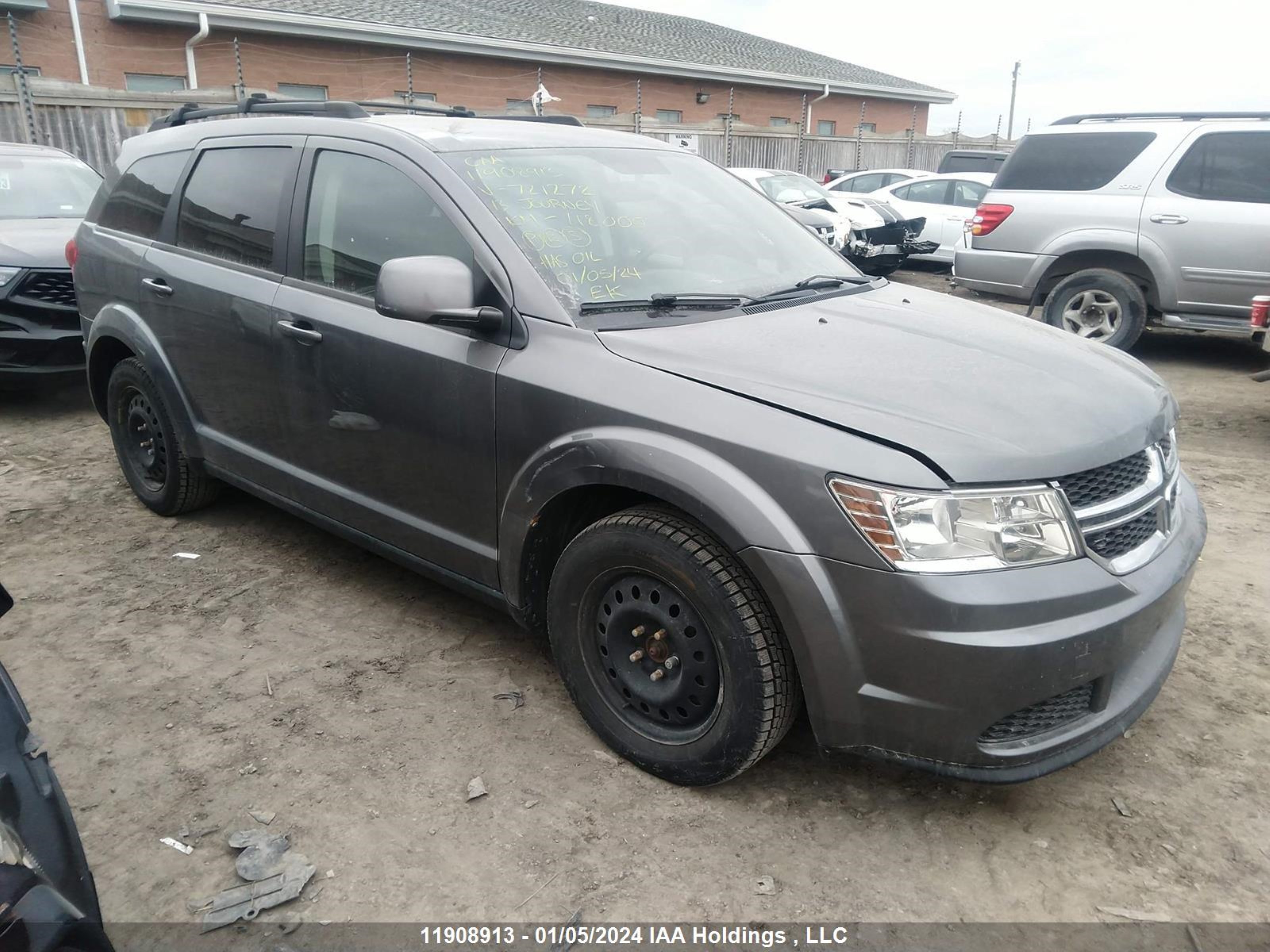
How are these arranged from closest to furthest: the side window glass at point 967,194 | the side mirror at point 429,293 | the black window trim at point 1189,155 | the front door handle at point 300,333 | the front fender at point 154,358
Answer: the side mirror at point 429,293 < the front door handle at point 300,333 < the front fender at point 154,358 < the black window trim at point 1189,155 < the side window glass at point 967,194

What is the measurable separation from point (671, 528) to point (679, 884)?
0.89 m

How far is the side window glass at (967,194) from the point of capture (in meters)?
13.5

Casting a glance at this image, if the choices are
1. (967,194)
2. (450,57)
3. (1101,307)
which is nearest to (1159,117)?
(1101,307)

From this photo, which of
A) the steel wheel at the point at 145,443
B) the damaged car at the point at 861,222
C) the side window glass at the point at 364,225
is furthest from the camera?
the damaged car at the point at 861,222

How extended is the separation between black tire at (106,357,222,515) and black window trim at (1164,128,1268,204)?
A: 7436 millimetres

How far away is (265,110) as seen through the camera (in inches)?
159

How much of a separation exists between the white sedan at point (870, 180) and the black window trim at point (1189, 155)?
7102 millimetres

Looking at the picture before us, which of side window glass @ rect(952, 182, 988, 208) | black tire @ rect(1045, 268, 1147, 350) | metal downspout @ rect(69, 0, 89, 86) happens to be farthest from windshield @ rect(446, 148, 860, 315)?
metal downspout @ rect(69, 0, 89, 86)

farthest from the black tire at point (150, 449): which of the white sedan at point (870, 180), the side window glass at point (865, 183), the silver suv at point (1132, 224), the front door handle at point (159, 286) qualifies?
the side window glass at point (865, 183)

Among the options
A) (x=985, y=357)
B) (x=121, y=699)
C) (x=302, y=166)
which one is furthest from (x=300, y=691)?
(x=985, y=357)

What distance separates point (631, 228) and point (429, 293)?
2.56 ft

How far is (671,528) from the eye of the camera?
2.45 m

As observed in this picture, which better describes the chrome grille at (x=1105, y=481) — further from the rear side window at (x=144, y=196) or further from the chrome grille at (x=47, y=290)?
the chrome grille at (x=47, y=290)

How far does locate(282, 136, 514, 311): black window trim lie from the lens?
283cm
